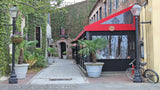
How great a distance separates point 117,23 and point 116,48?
1.50 m

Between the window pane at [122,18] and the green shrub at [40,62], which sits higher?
the window pane at [122,18]

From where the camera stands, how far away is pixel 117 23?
1084cm

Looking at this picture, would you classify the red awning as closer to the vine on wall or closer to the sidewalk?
the sidewalk

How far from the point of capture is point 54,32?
3069 centimetres

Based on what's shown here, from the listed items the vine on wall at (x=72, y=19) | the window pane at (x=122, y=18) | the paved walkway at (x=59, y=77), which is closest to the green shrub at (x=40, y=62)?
the paved walkway at (x=59, y=77)

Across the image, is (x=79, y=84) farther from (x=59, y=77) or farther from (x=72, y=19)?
(x=72, y=19)

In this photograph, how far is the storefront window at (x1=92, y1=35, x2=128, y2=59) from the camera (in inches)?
440

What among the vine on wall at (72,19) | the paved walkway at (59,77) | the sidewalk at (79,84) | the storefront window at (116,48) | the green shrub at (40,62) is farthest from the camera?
the vine on wall at (72,19)

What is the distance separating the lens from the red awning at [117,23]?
10.7 metres

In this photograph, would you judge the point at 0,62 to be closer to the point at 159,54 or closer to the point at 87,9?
the point at 159,54

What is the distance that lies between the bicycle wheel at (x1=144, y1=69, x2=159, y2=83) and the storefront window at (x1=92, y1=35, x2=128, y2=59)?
2860 millimetres

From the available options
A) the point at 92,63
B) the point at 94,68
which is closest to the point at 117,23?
the point at 92,63

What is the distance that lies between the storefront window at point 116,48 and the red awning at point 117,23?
0.58 m

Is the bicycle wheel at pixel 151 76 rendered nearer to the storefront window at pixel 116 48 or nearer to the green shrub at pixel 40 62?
the storefront window at pixel 116 48
